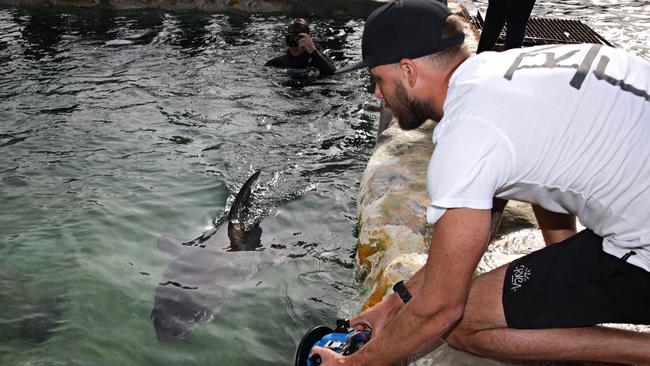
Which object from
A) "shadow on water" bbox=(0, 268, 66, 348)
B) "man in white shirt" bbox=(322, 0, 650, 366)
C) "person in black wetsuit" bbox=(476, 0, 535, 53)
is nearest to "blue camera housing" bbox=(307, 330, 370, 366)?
"man in white shirt" bbox=(322, 0, 650, 366)

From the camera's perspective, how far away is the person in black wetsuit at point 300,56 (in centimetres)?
984

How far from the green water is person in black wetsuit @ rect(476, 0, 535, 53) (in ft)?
6.85

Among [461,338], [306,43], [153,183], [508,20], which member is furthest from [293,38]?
[461,338]

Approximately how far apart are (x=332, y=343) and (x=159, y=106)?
663cm

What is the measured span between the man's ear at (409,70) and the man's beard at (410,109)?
0.16 ft

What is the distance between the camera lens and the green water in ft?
14.0

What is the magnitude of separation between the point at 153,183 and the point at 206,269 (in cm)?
197

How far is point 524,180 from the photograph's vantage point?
7.02ft

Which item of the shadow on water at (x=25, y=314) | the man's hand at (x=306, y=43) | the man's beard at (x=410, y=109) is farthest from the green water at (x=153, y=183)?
the man's beard at (x=410, y=109)

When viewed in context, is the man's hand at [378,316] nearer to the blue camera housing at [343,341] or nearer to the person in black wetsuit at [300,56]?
the blue camera housing at [343,341]

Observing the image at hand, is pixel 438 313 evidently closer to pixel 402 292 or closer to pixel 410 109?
pixel 402 292

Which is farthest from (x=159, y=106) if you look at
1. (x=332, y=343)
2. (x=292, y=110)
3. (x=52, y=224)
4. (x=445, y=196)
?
(x=445, y=196)

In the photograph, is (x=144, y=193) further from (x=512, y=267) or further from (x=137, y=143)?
(x=512, y=267)

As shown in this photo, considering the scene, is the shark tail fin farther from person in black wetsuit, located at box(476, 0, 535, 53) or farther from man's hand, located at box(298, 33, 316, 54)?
man's hand, located at box(298, 33, 316, 54)
